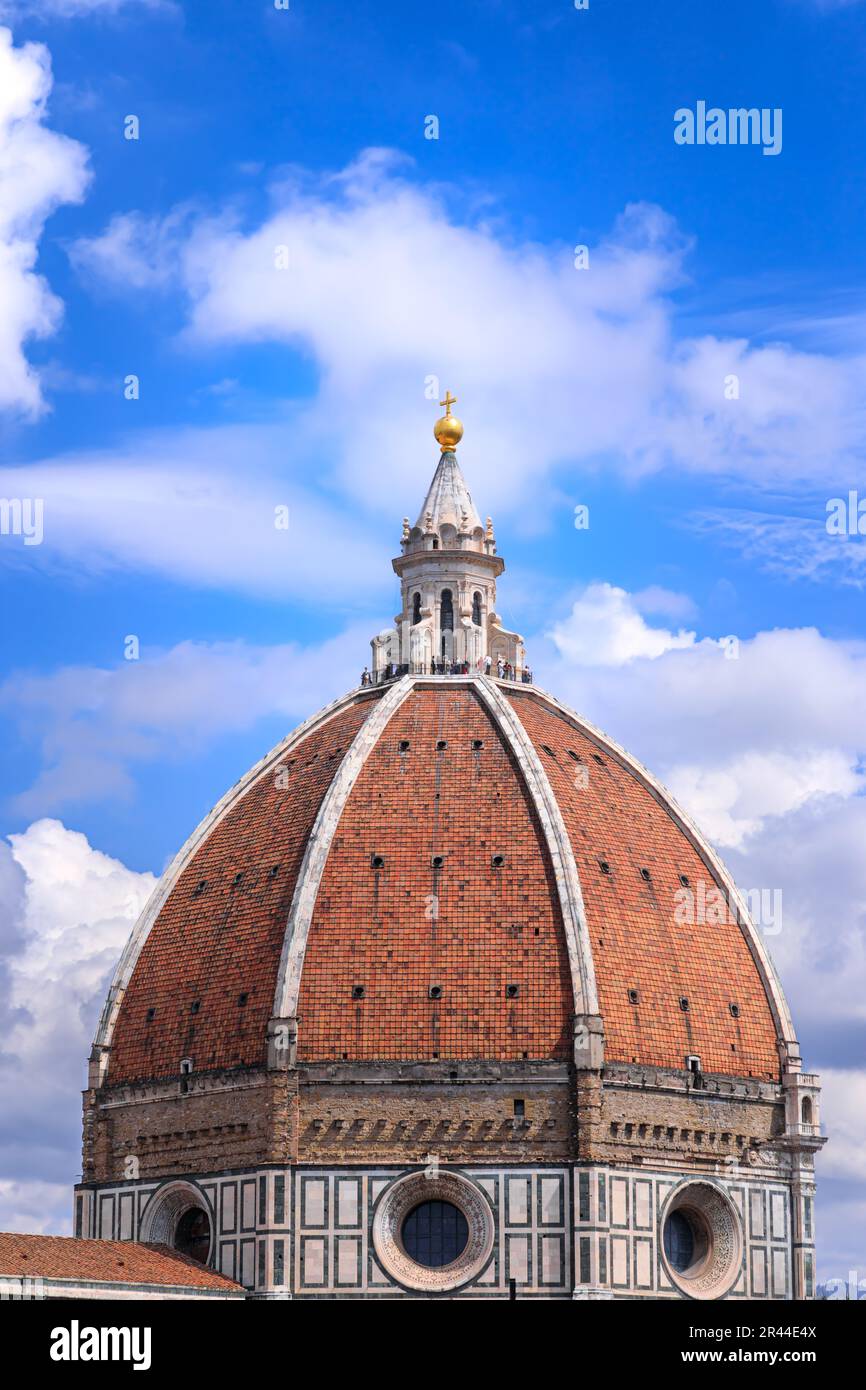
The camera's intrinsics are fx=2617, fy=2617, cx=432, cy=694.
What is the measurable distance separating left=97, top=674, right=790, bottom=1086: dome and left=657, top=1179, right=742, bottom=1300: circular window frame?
9.82 ft

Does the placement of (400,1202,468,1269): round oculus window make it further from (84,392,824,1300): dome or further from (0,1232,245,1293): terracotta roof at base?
(0,1232,245,1293): terracotta roof at base

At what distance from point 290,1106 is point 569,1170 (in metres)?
6.47

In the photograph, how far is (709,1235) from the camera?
6169cm

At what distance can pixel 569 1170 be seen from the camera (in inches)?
2325

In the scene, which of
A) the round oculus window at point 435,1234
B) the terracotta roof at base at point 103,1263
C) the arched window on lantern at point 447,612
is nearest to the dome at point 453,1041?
the round oculus window at point 435,1234

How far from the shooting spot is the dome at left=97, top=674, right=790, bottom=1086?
5991cm

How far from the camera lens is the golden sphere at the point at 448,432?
2830 inches

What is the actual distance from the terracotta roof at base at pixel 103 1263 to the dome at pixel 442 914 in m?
4.86

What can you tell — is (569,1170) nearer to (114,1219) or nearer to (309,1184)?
(309,1184)

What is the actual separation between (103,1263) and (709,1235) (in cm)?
1475

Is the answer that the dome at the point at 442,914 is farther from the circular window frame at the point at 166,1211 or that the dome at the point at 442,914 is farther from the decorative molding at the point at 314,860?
the circular window frame at the point at 166,1211

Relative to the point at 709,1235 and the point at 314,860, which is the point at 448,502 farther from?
the point at 709,1235
